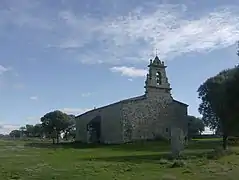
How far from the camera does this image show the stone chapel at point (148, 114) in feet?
235

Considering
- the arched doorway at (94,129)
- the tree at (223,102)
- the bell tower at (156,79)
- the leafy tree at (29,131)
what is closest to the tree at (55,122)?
the arched doorway at (94,129)

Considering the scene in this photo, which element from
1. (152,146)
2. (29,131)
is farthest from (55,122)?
(29,131)

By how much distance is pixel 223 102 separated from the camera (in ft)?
115

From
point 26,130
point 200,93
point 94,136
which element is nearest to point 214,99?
point 200,93

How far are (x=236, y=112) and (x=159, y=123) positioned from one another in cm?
4170

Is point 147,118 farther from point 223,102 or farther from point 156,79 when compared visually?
point 223,102

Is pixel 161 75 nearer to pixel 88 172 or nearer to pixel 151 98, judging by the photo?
pixel 151 98

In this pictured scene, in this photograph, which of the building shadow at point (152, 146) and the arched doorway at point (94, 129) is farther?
the arched doorway at point (94, 129)

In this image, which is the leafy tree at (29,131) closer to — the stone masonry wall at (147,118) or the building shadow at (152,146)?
the stone masonry wall at (147,118)

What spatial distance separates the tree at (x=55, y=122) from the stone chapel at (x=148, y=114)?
31182mm

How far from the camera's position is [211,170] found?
2070cm

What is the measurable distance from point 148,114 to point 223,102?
39.1 m

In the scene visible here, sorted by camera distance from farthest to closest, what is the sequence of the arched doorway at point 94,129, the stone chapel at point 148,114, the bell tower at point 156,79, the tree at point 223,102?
the arched doorway at point 94,129 → the bell tower at point 156,79 → the stone chapel at point 148,114 → the tree at point 223,102

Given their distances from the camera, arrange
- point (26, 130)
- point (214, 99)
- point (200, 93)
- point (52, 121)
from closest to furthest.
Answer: point (214, 99) < point (200, 93) < point (52, 121) < point (26, 130)
